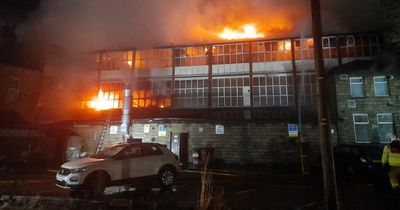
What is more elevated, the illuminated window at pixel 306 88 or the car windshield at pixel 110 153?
the illuminated window at pixel 306 88

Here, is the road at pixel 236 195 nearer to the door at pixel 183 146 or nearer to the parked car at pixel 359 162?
the parked car at pixel 359 162

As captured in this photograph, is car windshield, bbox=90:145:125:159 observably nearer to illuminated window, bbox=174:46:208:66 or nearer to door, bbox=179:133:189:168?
door, bbox=179:133:189:168

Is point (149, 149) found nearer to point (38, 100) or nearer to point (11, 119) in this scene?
point (11, 119)

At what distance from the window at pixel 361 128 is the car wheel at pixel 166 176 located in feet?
51.7

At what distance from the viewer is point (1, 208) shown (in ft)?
22.5

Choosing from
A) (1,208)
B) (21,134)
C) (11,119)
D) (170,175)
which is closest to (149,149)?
(170,175)

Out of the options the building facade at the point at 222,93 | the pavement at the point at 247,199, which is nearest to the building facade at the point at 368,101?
the building facade at the point at 222,93

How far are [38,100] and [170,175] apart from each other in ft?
69.3

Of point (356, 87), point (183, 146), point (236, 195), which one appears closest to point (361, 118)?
point (356, 87)

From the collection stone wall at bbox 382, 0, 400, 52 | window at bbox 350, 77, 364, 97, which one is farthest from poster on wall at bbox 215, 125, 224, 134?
stone wall at bbox 382, 0, 400, 52

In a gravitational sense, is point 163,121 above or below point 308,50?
below

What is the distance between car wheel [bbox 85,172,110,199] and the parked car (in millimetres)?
10575

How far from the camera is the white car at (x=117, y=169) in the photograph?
832 cm

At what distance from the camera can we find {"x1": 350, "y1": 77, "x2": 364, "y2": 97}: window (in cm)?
2048
